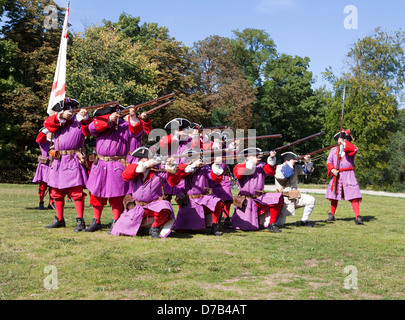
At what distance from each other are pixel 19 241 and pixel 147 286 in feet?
11.7

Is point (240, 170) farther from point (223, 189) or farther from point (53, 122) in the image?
point (53, 122)

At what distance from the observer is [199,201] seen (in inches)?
388

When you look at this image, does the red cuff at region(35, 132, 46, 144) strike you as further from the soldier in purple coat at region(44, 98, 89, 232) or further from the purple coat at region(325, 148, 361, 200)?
the purple coat at region(325, 148, 361, 200)

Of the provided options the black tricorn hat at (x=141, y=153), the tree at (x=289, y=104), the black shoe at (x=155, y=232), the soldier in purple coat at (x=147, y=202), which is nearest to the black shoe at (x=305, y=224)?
the soldier in purple coat at (x=147, y=202)

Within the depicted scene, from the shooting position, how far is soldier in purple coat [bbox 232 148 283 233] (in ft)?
34.9

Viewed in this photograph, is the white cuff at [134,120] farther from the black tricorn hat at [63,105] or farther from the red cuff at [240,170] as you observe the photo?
the red cuff at [240,170]

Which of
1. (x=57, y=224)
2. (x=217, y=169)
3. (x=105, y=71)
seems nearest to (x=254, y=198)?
(x=217, y=169)

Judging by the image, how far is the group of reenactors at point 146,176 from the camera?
9016 millimetres

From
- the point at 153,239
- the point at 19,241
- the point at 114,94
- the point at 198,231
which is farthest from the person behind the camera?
the point at 114,94

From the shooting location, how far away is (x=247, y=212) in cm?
1077

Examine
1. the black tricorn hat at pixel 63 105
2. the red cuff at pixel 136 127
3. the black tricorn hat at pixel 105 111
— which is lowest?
the red cuff at pixel 136 127

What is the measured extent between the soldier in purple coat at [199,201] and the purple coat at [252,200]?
94 centimetres
